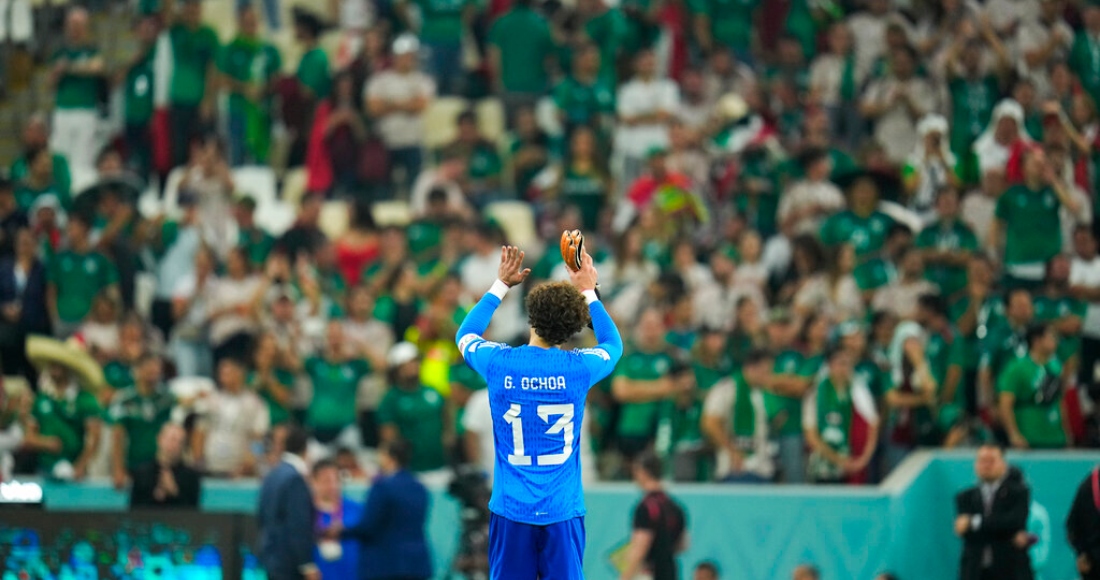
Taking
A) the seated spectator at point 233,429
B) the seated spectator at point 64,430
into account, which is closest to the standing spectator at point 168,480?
the seated spectator at point 233,429

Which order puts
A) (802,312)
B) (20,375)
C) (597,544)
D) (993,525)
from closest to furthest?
(993,525)
(597,544)
(802,312)
(20,375)

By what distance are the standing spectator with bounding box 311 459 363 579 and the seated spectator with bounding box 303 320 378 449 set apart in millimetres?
1150

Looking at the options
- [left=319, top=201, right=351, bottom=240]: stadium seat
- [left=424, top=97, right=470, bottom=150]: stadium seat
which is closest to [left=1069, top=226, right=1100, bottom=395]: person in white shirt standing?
[left=424, top=97, right=470, bottom=150]: stadium seat

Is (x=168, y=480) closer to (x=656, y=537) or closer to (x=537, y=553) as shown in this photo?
(x=656, y=537)

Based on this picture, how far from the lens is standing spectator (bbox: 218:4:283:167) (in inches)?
773

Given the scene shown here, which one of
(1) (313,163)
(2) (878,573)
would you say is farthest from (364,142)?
(2) (878,573)

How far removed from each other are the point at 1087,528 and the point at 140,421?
810 centimetres

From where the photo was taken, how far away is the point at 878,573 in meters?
13.5

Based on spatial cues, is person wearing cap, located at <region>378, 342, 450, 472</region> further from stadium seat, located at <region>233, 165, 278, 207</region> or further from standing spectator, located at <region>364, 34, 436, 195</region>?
stadium seat, located at <region>233, 165, 278, 207</region>

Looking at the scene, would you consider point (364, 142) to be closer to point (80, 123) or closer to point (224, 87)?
point (224, 87)

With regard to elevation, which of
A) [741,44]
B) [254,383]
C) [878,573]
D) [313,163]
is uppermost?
[741,44]

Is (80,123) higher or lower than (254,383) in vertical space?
higher

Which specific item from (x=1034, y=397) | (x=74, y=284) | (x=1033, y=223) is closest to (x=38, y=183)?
(x=74, y=284)

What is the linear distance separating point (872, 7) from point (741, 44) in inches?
57.9
